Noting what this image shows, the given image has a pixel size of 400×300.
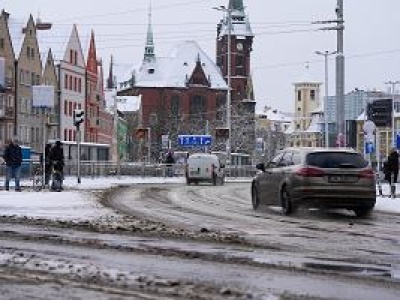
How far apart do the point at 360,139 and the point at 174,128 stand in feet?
159

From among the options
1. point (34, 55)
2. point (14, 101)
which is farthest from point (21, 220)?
point (34, 55)

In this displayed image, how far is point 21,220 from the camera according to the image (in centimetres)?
1728

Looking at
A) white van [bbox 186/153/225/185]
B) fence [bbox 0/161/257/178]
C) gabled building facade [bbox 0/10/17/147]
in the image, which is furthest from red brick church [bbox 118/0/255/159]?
white van [bbox 186/153/225/185]

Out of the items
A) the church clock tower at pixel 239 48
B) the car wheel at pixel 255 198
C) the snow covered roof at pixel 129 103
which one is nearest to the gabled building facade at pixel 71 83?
the snow covered roof at pixel 129 103

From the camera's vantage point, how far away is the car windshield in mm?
20375

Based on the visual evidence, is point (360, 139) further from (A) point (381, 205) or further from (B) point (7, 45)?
(A) point (381, 205)

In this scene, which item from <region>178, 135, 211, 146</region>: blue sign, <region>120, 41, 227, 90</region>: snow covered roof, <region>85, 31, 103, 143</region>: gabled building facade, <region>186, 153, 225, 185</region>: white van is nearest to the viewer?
<region>186, 153, 225, 185</region>: white van

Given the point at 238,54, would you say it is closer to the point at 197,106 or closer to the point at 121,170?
the point at 197,106

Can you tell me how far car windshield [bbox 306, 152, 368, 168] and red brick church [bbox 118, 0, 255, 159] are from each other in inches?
4227

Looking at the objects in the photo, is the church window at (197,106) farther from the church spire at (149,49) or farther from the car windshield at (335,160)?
the car windshield at (335,160)

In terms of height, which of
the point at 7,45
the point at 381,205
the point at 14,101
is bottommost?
the point at 381,205

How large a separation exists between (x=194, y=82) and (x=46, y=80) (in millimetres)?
52323

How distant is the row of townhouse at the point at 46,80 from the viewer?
90.0m

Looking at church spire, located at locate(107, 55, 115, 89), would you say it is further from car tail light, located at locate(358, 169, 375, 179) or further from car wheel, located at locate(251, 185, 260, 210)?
car tail light, located at locate(358, 169, 375, 179)
